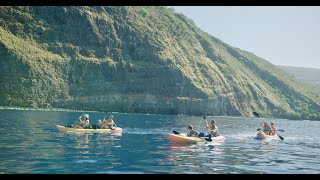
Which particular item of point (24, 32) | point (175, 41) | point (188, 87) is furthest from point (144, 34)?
point (24, 32)

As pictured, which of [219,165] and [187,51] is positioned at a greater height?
[187,51]

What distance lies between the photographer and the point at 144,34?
163m

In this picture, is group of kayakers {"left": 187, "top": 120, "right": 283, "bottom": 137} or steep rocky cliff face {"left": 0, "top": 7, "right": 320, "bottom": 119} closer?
group of kayakers {"left": 187, "top": 120, "right": 283, "bottom": 137}

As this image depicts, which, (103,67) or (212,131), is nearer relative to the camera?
(212,131)

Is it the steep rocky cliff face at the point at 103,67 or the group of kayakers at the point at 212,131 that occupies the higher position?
the steep rocky cliff face at the point at 103,67

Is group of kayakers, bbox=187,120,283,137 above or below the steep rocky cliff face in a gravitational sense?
below

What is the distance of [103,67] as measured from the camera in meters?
145

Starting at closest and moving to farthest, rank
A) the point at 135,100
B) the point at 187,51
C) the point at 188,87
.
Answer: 1. the point at 135,100
2. the point at 188,87
3. the point at 187,51

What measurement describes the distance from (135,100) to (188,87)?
24.6 m

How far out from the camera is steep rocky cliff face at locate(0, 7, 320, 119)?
131 m

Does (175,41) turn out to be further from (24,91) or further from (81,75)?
(24,91)

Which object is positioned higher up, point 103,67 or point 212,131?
point 103,67

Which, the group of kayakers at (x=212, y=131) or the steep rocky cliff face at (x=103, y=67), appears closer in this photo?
the group of kayakers at (x=212, y=131)

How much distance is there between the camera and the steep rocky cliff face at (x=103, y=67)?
430ft
